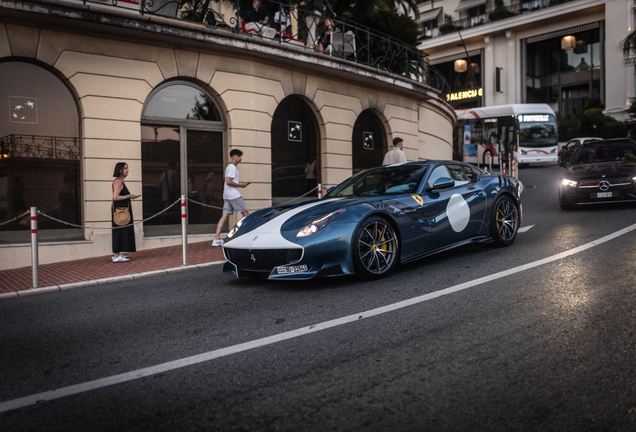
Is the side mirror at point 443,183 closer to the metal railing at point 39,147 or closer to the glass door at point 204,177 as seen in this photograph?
the glass door at point 204,177

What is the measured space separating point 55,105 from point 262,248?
6.84m

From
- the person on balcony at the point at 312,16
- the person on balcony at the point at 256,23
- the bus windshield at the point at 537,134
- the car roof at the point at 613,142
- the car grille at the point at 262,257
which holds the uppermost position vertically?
the person on balcony at the point at 312,16

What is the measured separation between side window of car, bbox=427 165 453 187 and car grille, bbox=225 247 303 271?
7.42ft

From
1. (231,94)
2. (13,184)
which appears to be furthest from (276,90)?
(13,184)

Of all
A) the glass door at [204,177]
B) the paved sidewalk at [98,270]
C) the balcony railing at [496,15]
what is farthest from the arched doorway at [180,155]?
the balcony railing at [496,15]

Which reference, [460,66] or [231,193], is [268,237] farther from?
[460,66]

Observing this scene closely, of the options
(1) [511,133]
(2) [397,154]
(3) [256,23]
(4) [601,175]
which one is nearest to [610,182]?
(4) [601,175]

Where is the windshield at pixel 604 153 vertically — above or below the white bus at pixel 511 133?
below

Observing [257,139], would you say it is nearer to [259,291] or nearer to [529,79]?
[259,291]

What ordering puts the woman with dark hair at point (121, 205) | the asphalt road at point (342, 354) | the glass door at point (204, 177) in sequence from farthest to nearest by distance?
1. the glass door at point (204, 177)
2. the woman with dark hair at point (121, 205)
3. the asphalt road at point (342, 354)

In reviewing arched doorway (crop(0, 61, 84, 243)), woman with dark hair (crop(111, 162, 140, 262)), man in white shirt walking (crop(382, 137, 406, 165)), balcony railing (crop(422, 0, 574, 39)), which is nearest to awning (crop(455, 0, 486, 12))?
balcony railing (crop(422, 0, 574, 39))

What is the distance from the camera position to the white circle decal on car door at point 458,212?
273 inches

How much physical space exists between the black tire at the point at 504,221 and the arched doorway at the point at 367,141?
8.38m

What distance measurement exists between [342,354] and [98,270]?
605 centimetres
